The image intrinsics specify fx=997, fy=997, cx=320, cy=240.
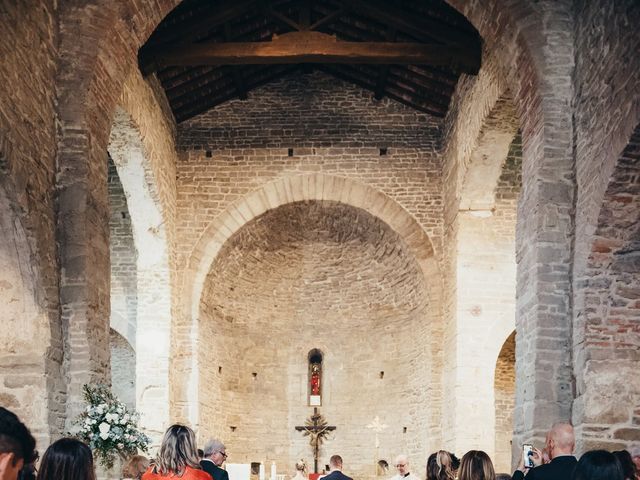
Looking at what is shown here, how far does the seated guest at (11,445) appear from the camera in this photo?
3014 mm

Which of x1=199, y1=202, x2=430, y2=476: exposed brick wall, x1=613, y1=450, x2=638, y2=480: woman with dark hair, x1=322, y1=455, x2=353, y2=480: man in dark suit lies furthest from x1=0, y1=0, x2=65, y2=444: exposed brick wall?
x1=199, y1=202, x2=430, y2=476: exposed brick wall

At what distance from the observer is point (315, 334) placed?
1895cm

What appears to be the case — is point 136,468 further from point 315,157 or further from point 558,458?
point 315,157

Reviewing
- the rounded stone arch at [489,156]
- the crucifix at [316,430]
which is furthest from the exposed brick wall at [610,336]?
the crucifix at [316,430]

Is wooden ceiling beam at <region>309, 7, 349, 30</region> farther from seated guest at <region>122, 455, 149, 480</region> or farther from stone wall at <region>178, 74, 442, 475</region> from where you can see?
seated guest at <region>122, 455, 149, 480</region>

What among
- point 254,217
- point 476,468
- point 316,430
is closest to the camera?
point 476,468

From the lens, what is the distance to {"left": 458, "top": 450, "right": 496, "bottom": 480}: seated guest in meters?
5.50

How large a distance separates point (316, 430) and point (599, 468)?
1473 centimetres

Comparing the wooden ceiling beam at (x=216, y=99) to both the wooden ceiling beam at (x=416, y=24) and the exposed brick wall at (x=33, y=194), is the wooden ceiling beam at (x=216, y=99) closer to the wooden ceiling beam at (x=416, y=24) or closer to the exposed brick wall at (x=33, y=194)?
the wooden ceiling beam at (x=416, y=24)

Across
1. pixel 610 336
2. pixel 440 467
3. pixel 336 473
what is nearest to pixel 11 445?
pixel 440 467

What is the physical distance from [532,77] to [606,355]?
309 centimetres

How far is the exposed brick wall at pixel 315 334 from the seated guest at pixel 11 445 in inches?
531

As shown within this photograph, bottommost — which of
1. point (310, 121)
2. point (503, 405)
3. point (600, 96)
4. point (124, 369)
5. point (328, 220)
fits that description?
point (503, 405)

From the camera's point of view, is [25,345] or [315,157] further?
[315,157]
